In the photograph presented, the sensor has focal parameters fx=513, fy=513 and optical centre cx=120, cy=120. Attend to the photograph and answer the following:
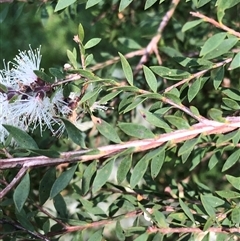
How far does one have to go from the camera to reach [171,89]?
31.0 inches

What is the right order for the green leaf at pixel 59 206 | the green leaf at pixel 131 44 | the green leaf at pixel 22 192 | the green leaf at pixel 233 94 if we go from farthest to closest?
the green leaf at pixel 131 44
the green leaf at pixel 59 206
the green leaf at pixel 233 94
the green leaf at pixel 22 192

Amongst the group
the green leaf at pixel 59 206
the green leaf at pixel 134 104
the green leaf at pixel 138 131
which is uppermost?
the green leaf at pixel 134 104

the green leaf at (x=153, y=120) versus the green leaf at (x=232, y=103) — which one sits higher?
the green leaf at (x=153, y=120)

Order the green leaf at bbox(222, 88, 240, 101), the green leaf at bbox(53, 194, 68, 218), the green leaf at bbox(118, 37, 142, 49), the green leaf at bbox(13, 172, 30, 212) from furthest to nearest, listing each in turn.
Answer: the green leaf at bbox(118, 37, 142, 49) → the green leaf at bbox(53, 194, 68, 218) → the green leaf at bbox(222, 88, 240, 101) → the green leaf at bbox(13, 172, 30, 212)

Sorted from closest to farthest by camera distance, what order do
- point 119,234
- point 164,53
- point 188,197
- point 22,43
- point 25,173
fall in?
point 25,173
point 119,234
point 188,197
point 164,53
point 22,43

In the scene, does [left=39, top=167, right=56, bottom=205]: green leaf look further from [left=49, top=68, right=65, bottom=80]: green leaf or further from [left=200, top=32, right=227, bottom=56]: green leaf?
[left=200, top=32, right=227, bottom=56]: green leaf

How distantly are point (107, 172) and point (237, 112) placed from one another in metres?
0.26

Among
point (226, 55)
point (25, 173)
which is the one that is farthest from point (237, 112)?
point (25, 173)

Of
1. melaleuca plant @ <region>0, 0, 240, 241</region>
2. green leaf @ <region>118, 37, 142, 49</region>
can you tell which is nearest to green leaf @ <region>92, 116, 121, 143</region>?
melaleuca plant @ <region>0, 0, 240, 241</region>

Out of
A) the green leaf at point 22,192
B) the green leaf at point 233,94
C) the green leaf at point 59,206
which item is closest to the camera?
the green leaf at point 22,192

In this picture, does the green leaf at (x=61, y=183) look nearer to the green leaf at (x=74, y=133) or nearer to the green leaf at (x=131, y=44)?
the green leaf at (x=74, y=133)

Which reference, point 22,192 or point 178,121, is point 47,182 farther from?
point 178,121

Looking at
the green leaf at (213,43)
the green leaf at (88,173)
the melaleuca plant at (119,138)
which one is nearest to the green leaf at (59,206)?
the melaleuca plant at (119,138)

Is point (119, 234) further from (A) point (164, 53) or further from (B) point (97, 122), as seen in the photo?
(A) point (164, 53)
